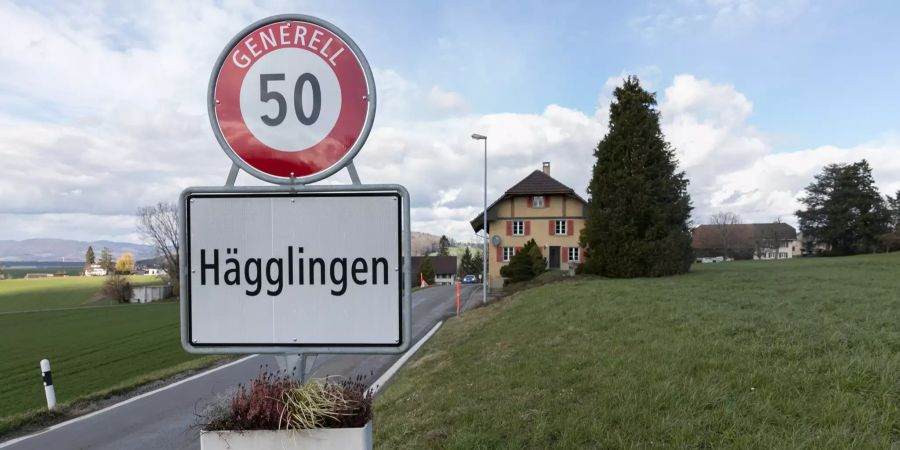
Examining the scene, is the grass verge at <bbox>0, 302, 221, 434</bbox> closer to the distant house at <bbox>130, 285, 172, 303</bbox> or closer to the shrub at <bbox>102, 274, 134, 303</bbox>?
the distant house at <bbox>130, 285, 172, 303</bbox>

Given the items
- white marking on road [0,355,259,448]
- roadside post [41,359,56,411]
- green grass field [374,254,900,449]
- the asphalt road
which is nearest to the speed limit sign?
green grass field [374,254,900,449]

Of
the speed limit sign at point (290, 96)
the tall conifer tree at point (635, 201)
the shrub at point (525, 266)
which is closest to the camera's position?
the speed limit sign at point (290, 96)

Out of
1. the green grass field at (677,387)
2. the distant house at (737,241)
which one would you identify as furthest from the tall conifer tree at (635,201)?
the distant house at (737,241)

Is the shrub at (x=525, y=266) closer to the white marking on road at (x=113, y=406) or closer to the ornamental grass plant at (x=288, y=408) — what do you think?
the white marking on road at (x=113, y=406)

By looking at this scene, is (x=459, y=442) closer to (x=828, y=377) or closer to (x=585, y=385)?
(x=585, y=385)

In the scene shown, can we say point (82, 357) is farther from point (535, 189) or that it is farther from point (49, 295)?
point (49, 295)

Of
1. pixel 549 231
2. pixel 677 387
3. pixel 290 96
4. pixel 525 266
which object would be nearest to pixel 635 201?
pixel 525 266

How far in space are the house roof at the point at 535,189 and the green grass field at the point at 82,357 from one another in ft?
81.6

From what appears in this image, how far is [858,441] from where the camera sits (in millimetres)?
3174

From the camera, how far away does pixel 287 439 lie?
154 cm

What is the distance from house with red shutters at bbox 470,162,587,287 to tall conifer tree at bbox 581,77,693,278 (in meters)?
13.7

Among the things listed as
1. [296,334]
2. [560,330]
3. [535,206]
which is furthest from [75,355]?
[535,206]

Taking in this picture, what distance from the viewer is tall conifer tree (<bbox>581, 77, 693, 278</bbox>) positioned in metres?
23.9

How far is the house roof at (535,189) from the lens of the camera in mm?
39812
